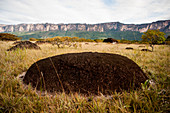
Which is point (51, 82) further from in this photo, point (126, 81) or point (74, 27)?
point (74, 27)

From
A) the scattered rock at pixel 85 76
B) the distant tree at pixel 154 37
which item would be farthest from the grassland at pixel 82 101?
the distant tree at pixel 154 37

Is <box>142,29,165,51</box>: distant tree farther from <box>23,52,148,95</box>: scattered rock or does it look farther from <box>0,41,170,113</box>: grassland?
<box>0,41,170,113</box>: grassland

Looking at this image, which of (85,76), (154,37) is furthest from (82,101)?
(154,37)

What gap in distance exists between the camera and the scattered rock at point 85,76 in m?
1.79

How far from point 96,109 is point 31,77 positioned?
5.74ft

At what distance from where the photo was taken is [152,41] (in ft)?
Answer: 27.1

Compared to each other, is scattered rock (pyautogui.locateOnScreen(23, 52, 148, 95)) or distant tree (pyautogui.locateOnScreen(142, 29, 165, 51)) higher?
distant tree (pyautogui.locateOnScreen(142, 29, 165, 51))

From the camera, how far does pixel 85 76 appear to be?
1963 millimetres

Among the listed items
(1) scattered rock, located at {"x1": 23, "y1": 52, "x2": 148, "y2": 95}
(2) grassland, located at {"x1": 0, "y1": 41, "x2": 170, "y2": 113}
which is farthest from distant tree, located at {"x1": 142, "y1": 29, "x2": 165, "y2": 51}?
(2) grassland, located at {"x1": 0, "y1": 41, "x2": 170, "y2": 113}

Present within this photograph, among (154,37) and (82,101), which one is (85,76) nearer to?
(82,101)

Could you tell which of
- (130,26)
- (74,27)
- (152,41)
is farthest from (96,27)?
(152,41)

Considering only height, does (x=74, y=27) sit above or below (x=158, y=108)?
above

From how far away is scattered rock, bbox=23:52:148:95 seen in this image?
1.79 m

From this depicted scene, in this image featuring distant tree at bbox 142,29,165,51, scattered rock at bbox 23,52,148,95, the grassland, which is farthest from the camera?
distant tree at bbox 142,29,165,51
